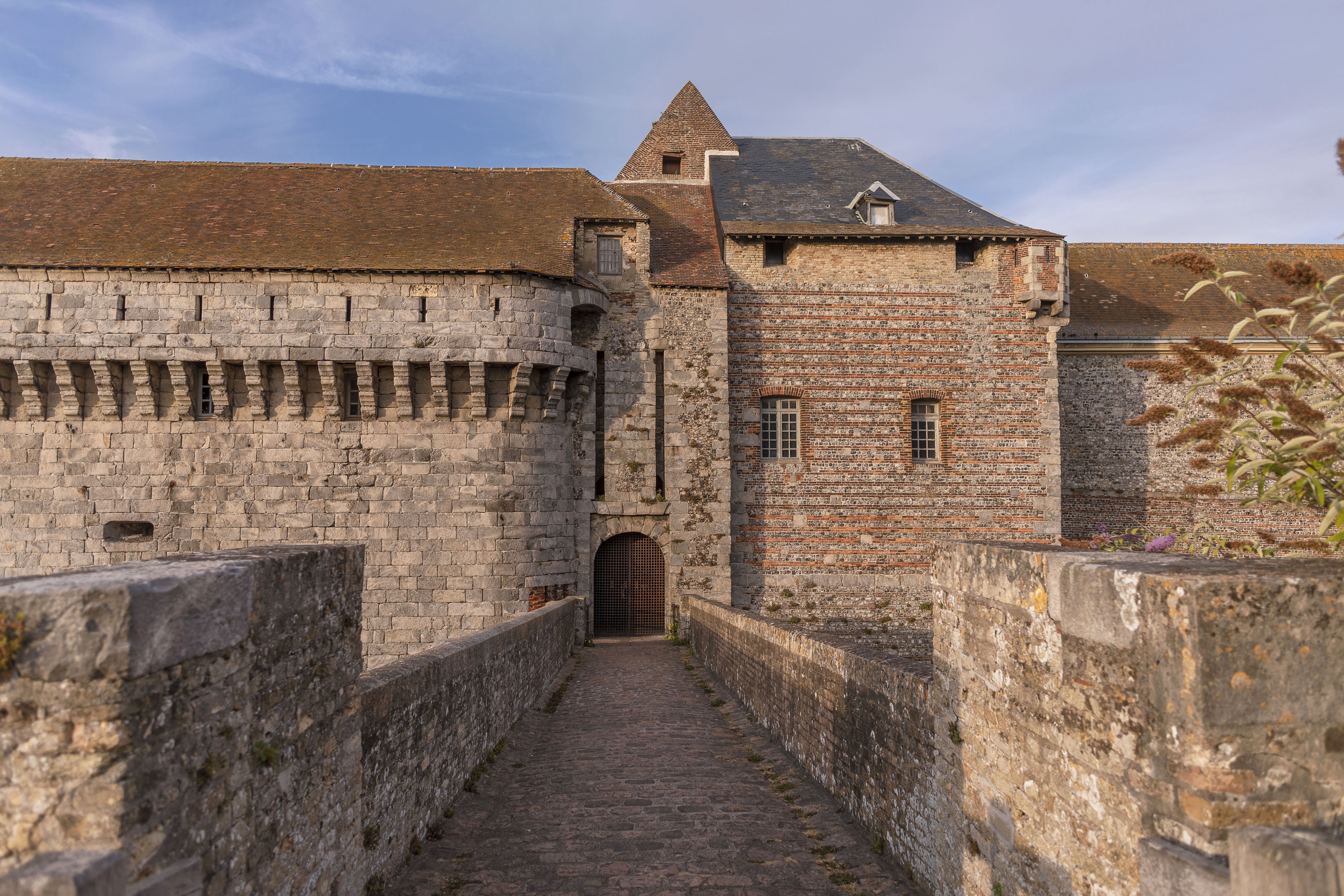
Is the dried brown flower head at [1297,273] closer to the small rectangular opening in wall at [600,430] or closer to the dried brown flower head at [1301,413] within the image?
the dried brown flower head at [1301,413]

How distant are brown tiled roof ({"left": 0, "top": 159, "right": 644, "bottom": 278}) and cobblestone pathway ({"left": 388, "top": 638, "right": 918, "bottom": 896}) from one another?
9.67m

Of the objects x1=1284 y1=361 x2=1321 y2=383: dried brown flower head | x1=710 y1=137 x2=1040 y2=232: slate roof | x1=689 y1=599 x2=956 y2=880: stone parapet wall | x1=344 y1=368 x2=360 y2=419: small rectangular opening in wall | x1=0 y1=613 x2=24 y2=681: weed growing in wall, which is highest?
x1=710 y1=137 x2=1040 y2=232: slate roof

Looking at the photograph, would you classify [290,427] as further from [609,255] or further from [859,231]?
[859,231]

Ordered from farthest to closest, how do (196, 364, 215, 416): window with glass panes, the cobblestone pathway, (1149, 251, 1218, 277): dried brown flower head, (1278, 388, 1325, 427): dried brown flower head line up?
(196, 364, 215, 416): window with glass panes, the cobblestone pathway, (1149, 251, 1218, 277): dried brown flower head, (1278, 388, 1325, 427): dried brown flower head

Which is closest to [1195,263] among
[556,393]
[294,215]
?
[556,393]

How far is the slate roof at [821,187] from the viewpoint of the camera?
17.1 meters

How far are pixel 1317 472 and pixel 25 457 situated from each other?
1810 centimetres

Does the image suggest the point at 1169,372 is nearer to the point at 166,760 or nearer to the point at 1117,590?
the point at 1117,590

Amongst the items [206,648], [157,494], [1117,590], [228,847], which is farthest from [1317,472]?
[157,494]

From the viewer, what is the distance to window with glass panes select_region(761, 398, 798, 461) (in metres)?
16.3

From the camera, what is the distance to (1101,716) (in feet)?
8.56

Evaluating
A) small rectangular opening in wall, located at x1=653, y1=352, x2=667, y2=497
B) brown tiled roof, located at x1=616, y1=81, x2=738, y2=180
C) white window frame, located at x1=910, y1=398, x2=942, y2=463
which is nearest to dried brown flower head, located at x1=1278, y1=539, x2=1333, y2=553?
small rectangular opening in wall, located at x1=653, y1=352, x2=667, y2=497

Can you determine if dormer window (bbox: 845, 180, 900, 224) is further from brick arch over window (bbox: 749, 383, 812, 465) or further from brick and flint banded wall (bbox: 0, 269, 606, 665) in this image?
brick and flint banded wall (bbox: 0, 269, 606, 665)

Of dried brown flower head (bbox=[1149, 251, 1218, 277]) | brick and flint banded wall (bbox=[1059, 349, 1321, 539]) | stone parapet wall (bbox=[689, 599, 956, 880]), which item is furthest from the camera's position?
brick and flint banded wall (bbox=[1059, 349, 1321, 539])
